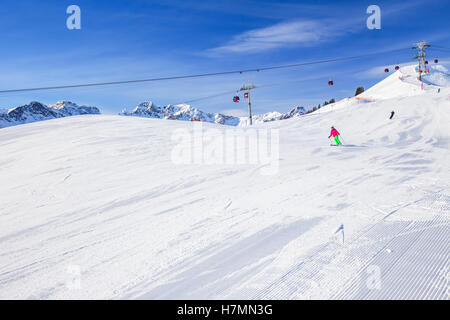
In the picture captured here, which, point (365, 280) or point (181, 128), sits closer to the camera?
point (365, 280)

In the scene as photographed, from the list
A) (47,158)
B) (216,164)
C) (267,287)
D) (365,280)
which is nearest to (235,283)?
(267,287)

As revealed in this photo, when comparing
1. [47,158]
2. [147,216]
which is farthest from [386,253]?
[47,158]

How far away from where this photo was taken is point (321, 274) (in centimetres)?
322

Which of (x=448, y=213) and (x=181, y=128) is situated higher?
(x=181, y=128)

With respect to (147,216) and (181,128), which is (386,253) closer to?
(147,216)

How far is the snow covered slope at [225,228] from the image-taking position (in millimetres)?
3174

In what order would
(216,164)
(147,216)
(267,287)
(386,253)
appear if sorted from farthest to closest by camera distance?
(216,164), (147,216), (386,253), (267,287)

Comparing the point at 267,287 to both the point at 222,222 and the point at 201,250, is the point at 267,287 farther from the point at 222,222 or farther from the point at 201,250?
the point at 222,222

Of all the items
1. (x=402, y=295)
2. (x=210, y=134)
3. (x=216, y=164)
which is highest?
(x=210, y=134)

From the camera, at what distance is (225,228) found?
4.64 m

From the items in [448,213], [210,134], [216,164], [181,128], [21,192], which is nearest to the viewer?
[448,213]

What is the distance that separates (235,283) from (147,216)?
9.42 feet

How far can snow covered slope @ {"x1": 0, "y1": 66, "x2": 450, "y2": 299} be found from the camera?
317 centimetres

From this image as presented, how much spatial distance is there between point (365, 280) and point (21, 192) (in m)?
8.80
